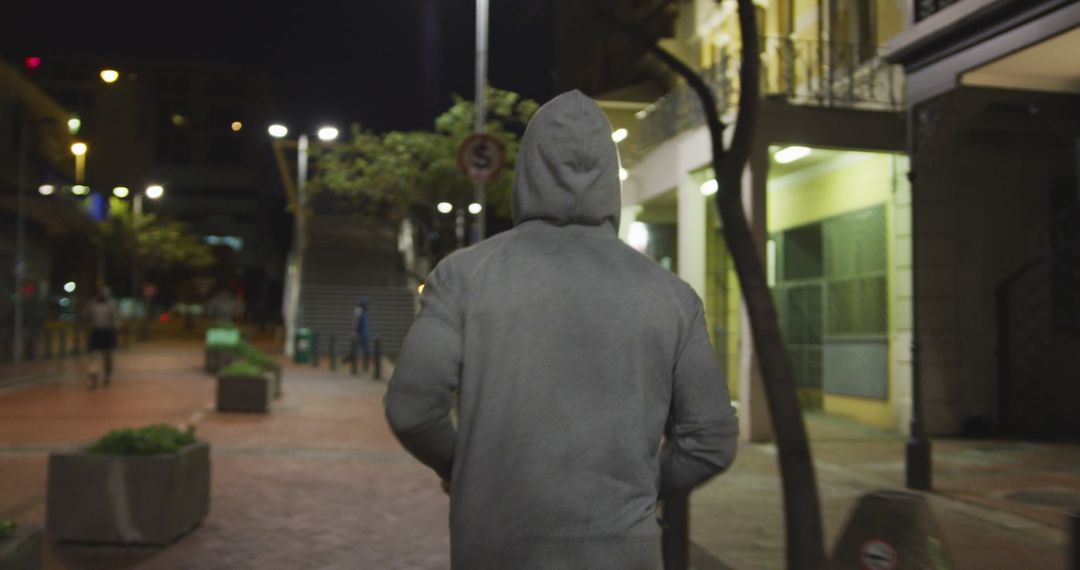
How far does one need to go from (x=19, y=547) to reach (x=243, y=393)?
1149 centimetres

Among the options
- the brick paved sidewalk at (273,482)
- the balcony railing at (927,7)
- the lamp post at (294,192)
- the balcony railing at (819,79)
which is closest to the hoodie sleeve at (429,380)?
the brick paved sidewalk at (273,482)

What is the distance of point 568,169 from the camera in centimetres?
238

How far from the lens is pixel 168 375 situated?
24438mm

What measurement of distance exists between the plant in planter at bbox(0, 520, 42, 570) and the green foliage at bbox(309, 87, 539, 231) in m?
25.1

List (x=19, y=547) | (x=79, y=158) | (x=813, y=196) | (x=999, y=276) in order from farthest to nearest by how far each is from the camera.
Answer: (x=79, y=158) → (x=813, y=196) → (x=999, y=276) → (x=19, y=547)

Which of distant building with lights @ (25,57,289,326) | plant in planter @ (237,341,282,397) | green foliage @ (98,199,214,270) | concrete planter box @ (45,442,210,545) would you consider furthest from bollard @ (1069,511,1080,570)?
distant building with lights @ (25,57,289,326)

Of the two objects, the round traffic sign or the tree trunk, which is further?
the tree trunk

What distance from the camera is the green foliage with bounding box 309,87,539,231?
1195 inches

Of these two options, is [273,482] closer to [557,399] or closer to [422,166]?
[557,399]

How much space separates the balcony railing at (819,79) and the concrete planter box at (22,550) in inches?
409

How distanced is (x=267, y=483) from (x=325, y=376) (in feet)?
52.2

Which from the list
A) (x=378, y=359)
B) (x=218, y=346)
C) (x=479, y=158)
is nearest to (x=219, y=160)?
(x=218, y=346)

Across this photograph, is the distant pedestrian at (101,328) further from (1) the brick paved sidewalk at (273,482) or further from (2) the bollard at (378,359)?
(2) the bollard at (378,359)

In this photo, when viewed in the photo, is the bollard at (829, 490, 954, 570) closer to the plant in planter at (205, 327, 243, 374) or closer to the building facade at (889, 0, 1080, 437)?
the building facade at (889, 0, 1080, 437)
